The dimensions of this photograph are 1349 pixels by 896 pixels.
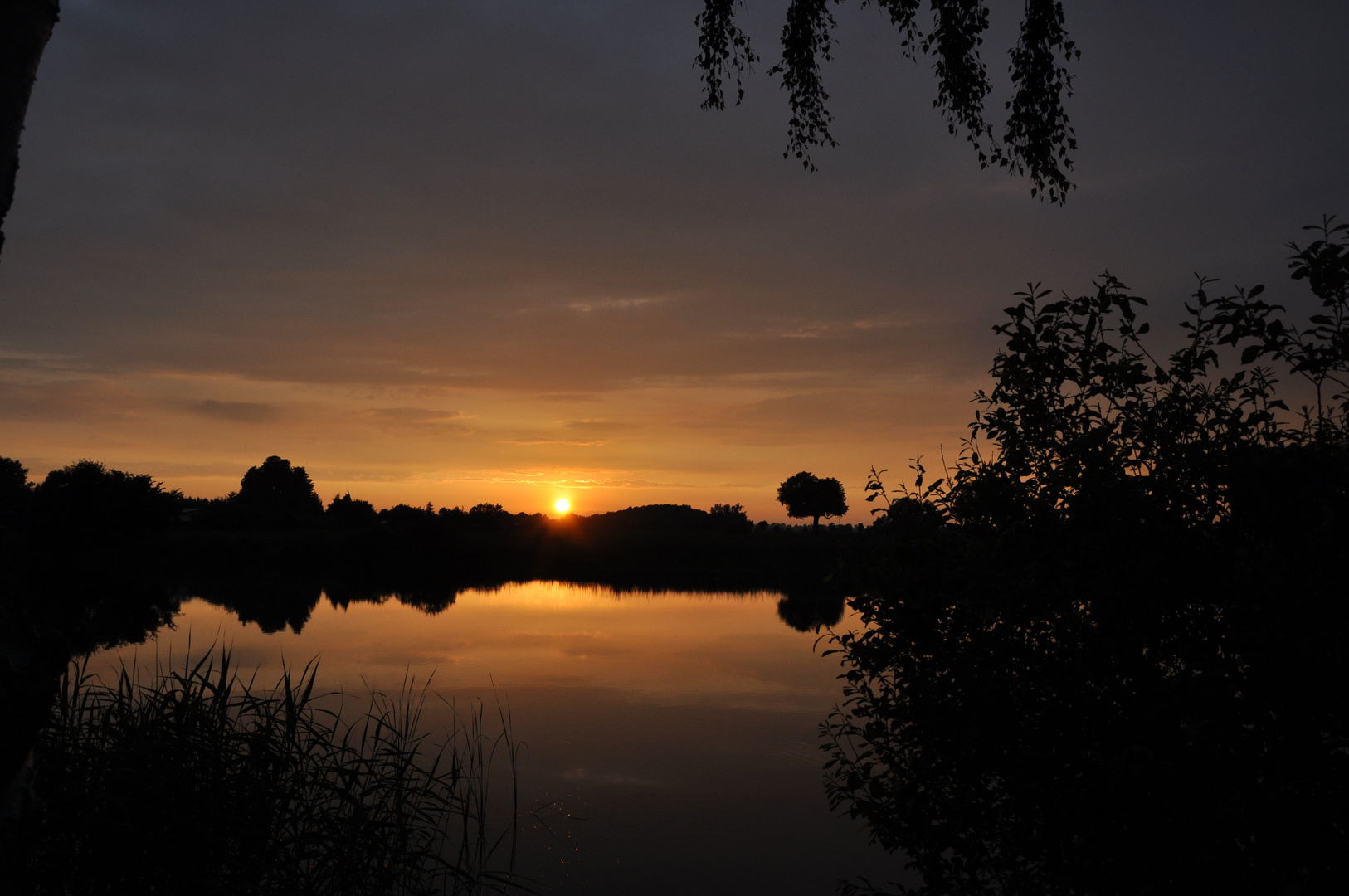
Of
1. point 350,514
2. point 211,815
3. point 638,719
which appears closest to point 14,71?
point 211,815

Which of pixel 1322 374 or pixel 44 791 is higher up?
pixel 1322 374

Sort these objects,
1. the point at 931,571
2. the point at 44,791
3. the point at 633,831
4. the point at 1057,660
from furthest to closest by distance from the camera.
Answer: the point at 633,831, the point at 44,791, the point at 931,571, the point at 1057,660

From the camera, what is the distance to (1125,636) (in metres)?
3.94

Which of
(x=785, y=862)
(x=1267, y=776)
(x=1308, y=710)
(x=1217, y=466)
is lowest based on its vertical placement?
(x=785, y=862)

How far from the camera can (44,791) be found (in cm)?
559

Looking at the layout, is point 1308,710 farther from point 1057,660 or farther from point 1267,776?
point 1057,660

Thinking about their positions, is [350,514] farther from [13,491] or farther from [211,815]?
[211,815]

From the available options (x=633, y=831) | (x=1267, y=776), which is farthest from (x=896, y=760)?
(x=633, y=831)

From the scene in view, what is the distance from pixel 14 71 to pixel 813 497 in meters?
94.0

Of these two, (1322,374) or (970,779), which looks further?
(970,779)

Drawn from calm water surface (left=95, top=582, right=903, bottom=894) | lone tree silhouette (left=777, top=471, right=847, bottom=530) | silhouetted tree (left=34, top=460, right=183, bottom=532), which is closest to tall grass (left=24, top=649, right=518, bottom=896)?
calm water surface (left=95, top=582, right=903, bottom=894)

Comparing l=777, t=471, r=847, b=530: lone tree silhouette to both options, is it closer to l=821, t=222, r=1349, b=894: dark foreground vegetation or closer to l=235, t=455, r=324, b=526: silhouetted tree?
l=235, t=455, r=324, b=526: silhouetted tree

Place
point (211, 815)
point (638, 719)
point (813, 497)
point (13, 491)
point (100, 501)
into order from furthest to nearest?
point (813, 497)
point (100, 501)
point (13, 491)
point (638, 719)
point (211, 815)

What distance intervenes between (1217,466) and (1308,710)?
1.12m
